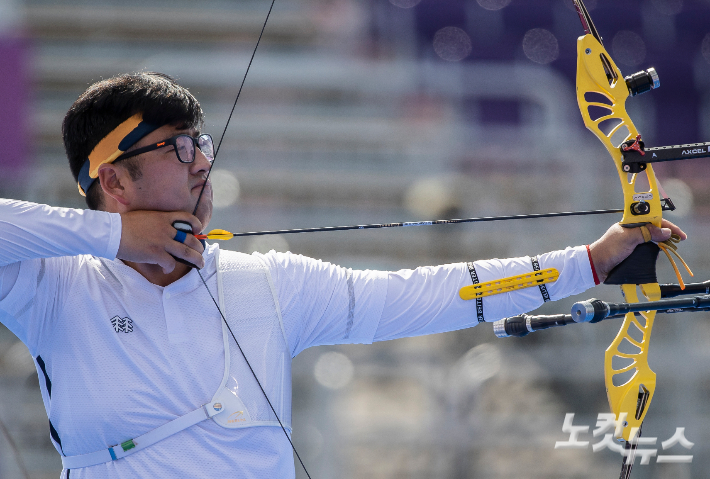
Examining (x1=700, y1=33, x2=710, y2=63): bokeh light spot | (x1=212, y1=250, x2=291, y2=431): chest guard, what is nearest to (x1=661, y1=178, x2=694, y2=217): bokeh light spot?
(x1=700, y1=33, x2=710, y2=63): bokeh light spot

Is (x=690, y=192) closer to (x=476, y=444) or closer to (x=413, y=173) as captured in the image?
(x=413, y=173)

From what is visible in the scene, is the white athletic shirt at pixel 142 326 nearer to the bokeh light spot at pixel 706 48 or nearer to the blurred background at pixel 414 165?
the blurred background at pixel 414 165

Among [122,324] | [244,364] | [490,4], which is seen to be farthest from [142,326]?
[490,4]

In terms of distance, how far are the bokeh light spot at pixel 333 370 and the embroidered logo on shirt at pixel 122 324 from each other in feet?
6.95

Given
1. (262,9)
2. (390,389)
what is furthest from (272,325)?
(262,9)

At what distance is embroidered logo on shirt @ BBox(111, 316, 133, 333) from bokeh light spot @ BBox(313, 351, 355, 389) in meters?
2.12

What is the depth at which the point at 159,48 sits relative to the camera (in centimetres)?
402

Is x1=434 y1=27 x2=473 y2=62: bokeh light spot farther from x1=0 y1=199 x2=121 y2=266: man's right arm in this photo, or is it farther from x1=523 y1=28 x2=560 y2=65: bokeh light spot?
x1=0 y1=199 x2=121 y2=266: man's right arm

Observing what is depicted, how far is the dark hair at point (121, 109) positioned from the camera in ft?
4.06

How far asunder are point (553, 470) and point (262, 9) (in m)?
3.18

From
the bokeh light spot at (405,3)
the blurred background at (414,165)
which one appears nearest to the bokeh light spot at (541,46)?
the blurred background at (414,165)

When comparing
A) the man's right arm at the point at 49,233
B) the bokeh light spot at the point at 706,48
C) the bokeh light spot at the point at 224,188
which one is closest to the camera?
the man's right arm at the point at 49,233

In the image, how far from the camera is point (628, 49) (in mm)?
4121

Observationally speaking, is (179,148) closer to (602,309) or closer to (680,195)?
(602,309)
